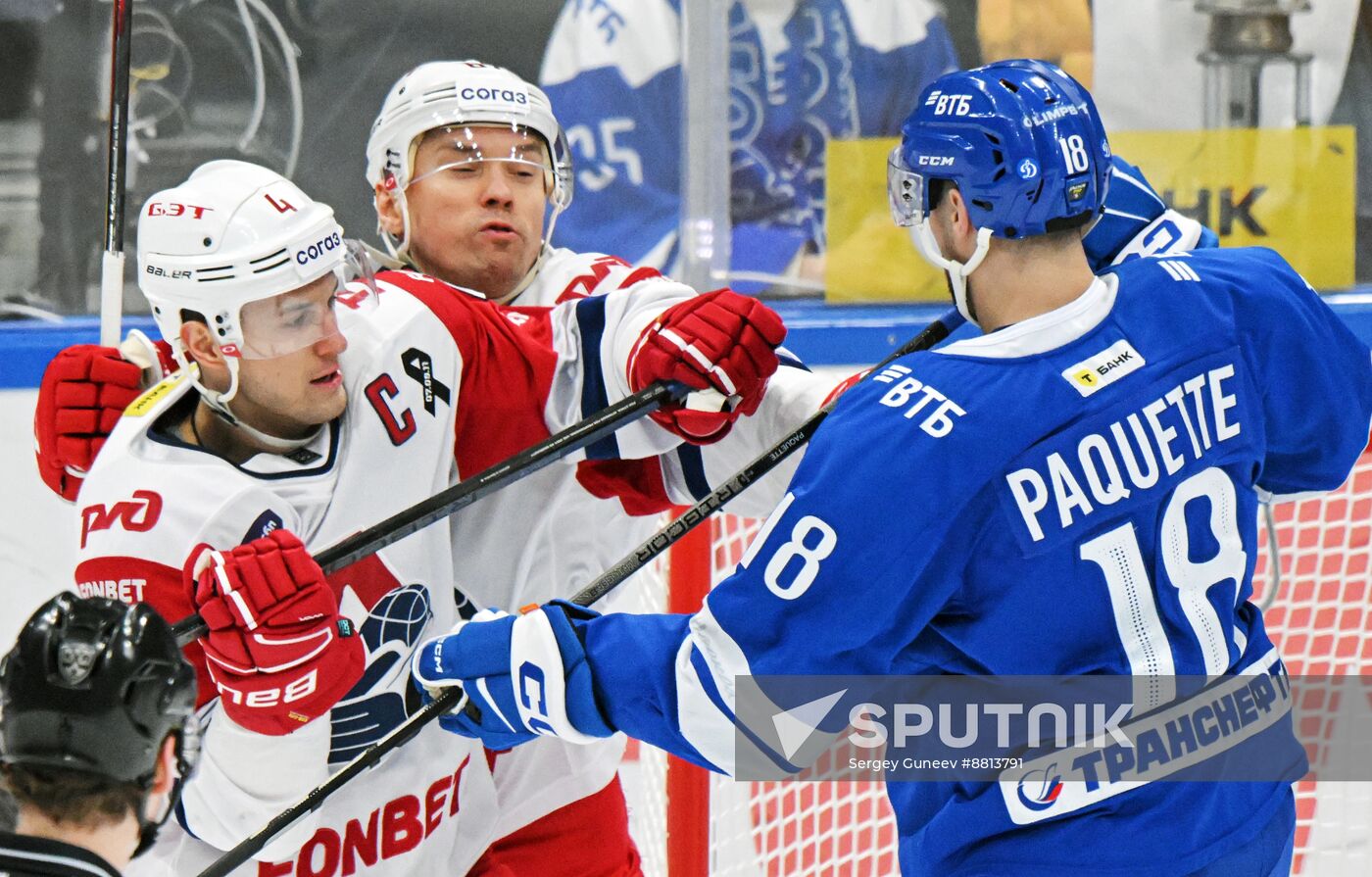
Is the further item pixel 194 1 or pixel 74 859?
pixel 194 1

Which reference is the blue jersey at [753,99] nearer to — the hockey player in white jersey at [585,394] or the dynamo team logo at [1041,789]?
the hockey player in white jersey at [585,394]

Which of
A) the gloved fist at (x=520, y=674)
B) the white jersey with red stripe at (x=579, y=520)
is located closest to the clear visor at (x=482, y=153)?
the white jersey with red stripe at (x=579, y=520)

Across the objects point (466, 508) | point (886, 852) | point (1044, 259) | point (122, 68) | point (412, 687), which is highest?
point (122, 68)

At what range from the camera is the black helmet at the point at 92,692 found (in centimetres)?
113

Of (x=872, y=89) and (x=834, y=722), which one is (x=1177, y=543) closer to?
(x=834, y=722)

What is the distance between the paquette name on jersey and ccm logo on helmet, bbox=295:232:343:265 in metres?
0.83

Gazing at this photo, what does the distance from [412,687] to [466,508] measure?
233 millimetres

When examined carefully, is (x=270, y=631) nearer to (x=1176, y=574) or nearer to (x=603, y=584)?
(x=603, y=584)

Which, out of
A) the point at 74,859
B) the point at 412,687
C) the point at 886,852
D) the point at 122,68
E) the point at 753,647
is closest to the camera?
the point at 74,859

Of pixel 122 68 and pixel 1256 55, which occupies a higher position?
pixel 122 68

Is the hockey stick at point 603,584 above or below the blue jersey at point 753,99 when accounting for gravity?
below

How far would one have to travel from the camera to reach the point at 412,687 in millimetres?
2123

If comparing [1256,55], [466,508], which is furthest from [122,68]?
[1256,55]

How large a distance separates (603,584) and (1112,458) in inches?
23.9
